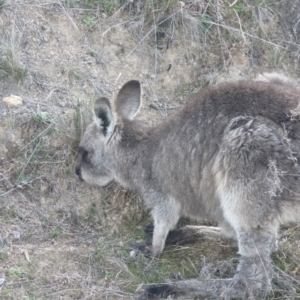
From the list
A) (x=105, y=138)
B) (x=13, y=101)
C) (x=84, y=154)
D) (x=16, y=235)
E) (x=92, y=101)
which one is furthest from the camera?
(x=92, y=101)

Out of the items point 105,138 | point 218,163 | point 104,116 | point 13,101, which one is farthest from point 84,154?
point 218,163

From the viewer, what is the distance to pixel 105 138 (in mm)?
6965

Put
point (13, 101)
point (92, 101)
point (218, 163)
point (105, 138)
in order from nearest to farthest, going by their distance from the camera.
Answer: point (218, 163) < point (105, 138) < point (13, 101) < point (92, 101)

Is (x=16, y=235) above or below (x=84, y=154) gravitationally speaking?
below

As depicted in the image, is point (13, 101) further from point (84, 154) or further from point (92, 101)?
point (84, 154)

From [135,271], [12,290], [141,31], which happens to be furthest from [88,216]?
[141,31]

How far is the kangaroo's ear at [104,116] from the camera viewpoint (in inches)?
262

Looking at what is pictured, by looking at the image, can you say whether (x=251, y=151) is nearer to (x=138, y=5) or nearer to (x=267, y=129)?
(x=267, y=129)

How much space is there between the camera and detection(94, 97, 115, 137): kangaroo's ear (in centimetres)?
666

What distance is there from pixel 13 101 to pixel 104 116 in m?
1.11

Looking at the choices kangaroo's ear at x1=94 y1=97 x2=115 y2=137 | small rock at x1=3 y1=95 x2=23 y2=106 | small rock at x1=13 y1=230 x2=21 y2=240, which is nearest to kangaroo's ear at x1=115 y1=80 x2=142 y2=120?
kangaroo's ear at x1=94 y1=97 x2=115 y2=137

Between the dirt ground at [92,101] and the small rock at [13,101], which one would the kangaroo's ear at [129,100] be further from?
the small rock at [13,101]

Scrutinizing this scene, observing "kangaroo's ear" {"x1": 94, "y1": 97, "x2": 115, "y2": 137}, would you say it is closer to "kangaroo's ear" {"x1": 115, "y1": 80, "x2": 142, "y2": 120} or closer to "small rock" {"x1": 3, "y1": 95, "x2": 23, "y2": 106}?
"kangaroo's ear" {"x1": 115, "y1": 80, "x2": 142, "y2": 120}

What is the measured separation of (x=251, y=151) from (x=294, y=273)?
3.23 ft
